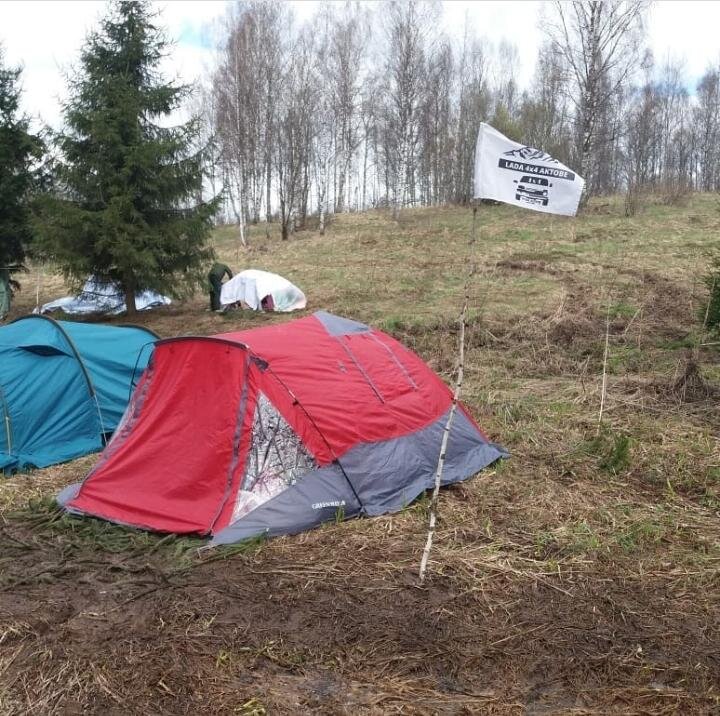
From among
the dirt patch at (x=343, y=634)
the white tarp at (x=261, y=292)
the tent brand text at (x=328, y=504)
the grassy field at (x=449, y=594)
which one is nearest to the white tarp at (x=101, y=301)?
the white tarp at (x=261, y=292)

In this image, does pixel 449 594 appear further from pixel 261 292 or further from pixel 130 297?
pixel 130 297

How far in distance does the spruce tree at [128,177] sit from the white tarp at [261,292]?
1.00 m

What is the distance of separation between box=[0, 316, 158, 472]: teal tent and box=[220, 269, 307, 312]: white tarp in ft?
26.3

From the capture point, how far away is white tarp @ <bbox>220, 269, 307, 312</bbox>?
15.9 metres

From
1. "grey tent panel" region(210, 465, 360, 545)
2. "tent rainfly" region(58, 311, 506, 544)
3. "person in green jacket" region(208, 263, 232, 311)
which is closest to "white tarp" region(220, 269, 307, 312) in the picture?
"person in green jacket" region(208, 263, 232, 311)

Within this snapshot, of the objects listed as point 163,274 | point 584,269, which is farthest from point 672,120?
point 163,274

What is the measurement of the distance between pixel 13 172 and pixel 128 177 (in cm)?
535

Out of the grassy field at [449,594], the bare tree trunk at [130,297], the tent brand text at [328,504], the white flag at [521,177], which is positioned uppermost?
the white flag at [521,177]

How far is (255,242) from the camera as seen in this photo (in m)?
28.8

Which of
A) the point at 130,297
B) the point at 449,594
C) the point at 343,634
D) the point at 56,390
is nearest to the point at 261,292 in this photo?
the point at 130,297

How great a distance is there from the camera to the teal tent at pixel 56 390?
7.07m

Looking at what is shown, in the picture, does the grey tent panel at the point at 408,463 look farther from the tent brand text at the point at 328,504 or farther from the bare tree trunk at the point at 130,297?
the bare tree trunk at the point at 130,297

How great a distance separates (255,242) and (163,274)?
1301 cm

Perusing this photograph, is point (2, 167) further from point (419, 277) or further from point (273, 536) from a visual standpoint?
point (273, 536)
